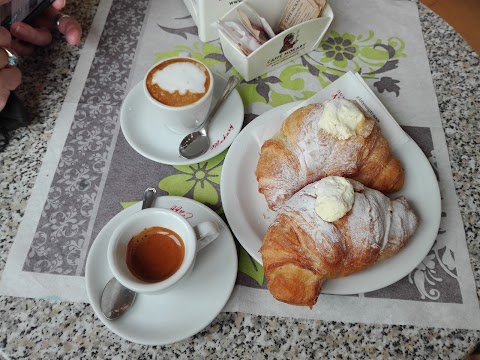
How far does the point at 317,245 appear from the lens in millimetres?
713

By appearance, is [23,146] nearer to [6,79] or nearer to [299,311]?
[6,79]

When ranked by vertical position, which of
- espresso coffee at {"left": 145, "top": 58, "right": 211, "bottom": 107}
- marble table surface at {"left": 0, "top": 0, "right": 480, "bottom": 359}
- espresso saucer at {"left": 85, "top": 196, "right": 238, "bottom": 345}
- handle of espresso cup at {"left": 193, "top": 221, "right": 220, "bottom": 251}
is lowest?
marble table surface at {"left": 0, "top": 0, "right": 480, "bottom": 359}

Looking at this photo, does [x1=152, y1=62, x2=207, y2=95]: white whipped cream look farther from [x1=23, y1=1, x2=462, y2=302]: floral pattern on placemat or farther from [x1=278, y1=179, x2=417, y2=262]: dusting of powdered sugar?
[x1=278, y1=179, x2=417, y2=262]: dusting of powdered sugar

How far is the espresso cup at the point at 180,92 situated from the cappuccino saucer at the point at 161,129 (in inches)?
1.1

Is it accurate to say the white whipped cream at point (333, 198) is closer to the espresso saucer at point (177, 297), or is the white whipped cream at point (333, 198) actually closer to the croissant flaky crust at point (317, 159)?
the croissant flaky crust at point (317, 159)

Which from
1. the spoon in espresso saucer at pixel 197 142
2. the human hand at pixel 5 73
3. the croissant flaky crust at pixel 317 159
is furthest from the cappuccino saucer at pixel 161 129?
the human hand at pixel 5 73

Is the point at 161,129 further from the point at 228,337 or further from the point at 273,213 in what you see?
the point at 228,337

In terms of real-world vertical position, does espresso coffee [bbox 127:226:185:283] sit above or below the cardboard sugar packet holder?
below

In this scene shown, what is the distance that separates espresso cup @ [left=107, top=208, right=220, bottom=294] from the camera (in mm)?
723

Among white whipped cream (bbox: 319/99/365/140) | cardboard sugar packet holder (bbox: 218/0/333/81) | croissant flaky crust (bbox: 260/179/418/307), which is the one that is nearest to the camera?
croissant flaky crust (bbox: 260/179/418/307)

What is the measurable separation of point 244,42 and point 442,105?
54cm

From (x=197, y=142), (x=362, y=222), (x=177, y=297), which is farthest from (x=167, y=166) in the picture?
(x=362, y=222)

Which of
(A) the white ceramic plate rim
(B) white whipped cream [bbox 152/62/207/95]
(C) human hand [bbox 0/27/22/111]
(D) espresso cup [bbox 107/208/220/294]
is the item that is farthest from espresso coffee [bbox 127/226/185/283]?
(C) human hand [bbox 0/27/22/111]

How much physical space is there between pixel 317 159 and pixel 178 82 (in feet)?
1.25
